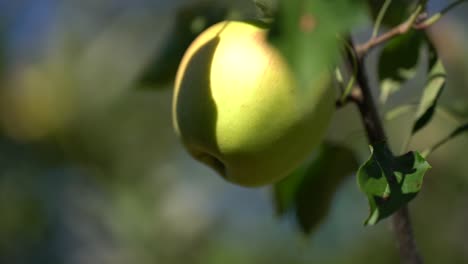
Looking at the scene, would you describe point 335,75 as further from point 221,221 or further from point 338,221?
point 221,221

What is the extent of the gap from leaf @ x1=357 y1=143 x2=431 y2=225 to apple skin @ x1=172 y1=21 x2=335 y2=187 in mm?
95

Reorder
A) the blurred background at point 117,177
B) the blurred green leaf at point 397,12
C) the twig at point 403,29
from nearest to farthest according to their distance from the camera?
the twig at point 403,29, the blurred green leaf at point 397,12, the blurred background at point 117,177

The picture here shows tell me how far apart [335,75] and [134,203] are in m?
1.83

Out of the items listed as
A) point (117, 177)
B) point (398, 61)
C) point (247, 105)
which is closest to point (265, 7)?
point (247, 105)

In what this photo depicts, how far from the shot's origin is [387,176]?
869mm

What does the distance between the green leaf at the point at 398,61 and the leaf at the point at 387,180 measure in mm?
335

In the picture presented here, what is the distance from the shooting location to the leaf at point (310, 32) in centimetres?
72

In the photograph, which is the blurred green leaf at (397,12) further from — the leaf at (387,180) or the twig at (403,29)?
the leaf at (387,180)

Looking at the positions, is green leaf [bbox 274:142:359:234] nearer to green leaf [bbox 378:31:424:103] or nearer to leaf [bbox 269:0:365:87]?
green leaf [bbox 378:31:424:103]

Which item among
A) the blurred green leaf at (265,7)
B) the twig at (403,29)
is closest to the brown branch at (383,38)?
the twig at (403,29)

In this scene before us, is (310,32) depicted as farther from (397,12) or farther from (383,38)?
(397,12)

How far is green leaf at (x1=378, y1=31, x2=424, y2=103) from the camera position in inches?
48.1

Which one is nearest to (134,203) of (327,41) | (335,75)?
(335,75)

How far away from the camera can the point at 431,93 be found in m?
1.10
